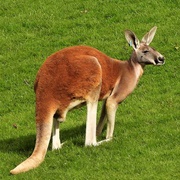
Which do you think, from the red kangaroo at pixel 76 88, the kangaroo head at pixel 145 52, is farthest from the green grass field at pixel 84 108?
the kangaroo head at pixel 145 52

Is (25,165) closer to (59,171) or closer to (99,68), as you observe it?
(59,171)

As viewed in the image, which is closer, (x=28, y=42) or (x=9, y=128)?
(x=9, y=128)

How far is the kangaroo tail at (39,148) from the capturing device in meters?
9.81

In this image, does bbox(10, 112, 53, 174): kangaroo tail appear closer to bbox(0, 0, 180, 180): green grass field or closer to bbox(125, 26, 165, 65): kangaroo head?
bbox(0, 0, 180, 180): green grass field

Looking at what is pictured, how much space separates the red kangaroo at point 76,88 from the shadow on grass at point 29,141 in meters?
0.43

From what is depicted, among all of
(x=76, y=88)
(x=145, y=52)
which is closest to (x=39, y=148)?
(x=76, y=88)

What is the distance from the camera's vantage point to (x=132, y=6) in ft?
54.1

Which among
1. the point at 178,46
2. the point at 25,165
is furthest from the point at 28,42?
the point at 25,165

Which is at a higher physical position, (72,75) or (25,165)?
(72,75)

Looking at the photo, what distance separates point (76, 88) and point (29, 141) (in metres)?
1.54

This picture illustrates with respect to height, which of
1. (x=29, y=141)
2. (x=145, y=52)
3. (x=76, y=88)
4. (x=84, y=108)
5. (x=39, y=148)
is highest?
(x=145, y=52)

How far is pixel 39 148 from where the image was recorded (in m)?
10.1

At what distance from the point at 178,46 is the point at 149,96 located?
2039 millimetres

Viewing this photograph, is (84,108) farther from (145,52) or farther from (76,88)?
(76,88)
